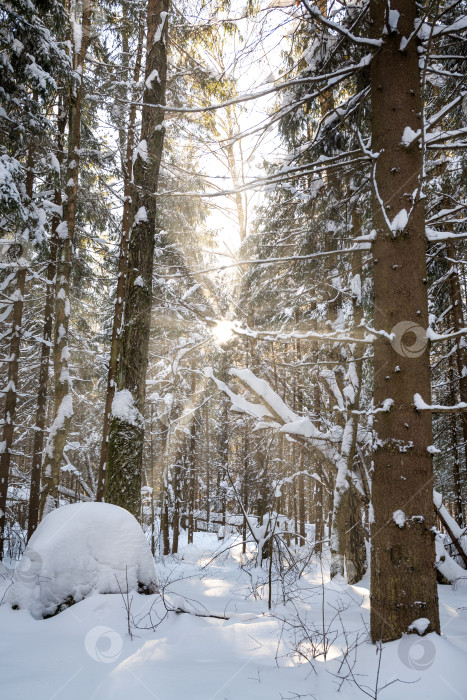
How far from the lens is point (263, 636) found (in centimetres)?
322

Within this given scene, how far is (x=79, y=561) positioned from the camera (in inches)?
141

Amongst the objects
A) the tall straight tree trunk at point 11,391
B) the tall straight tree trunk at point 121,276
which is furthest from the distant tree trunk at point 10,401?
the tall straight tree trunk at point 121,276

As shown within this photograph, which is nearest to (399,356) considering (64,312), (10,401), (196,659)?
(196,659)

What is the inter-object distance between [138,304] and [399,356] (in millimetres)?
3641

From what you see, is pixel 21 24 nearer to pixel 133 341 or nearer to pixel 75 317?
pixel 133 341

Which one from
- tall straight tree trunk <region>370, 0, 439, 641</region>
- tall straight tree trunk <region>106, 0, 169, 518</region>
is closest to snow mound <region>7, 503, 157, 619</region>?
tall straight tree trunk <region>106, 0, 169, 518</region>

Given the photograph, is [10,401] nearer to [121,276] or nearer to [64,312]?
[64,312]

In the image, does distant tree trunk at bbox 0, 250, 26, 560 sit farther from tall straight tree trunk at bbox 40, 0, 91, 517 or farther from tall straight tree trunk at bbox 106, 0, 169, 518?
tall straight tree trunk at bbox 106, 0, 169, 518

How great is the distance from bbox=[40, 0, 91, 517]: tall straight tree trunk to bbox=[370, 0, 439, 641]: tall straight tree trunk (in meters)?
7.45

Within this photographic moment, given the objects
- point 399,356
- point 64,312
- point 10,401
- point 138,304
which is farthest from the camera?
point 10,401

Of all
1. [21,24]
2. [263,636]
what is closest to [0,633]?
[263,636]

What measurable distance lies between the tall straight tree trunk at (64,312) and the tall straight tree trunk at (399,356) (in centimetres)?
745

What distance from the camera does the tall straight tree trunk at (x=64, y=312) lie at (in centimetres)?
829

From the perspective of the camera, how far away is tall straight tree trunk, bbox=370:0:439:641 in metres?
2.60
